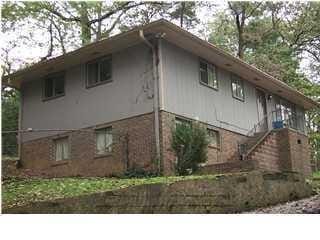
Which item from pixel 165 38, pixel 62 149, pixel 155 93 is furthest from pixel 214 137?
pixel 62 149

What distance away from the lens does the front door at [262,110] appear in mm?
17562

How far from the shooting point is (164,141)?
12211mm

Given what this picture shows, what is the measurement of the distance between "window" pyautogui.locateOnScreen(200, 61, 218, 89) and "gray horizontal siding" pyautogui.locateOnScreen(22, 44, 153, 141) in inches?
85.0

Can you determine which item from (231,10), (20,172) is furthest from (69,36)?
(20,172)

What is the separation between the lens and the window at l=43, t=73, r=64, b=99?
15039 mm

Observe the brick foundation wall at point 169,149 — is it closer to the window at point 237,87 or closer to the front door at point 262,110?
the window at point 237,87

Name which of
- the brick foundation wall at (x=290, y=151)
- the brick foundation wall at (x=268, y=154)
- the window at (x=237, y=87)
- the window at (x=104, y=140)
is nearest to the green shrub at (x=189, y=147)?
the window at (x=104, y=140)

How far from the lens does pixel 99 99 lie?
1381cm

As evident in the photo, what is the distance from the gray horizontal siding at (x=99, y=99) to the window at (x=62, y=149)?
0.42 meters

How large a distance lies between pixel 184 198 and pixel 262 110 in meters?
10.5
